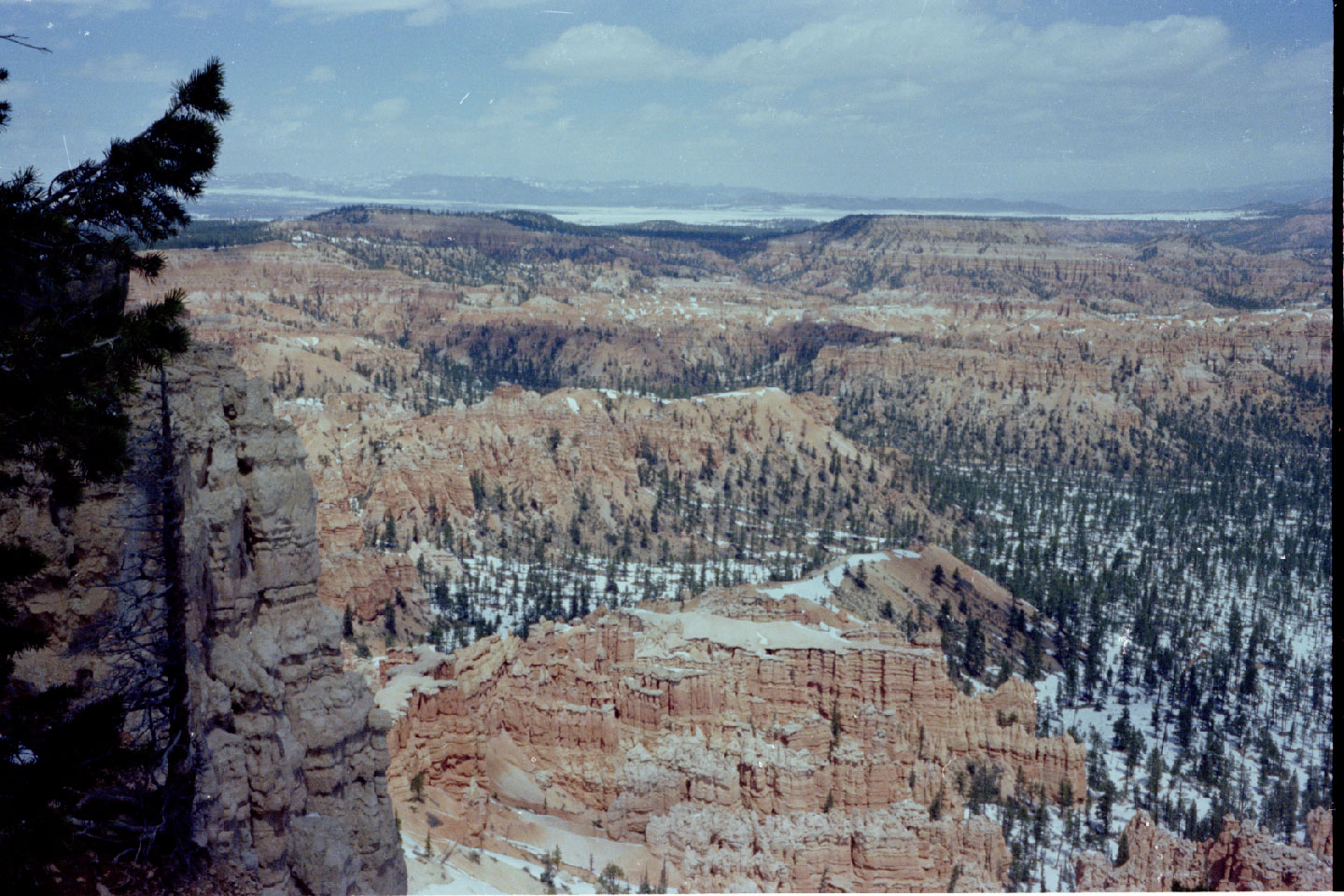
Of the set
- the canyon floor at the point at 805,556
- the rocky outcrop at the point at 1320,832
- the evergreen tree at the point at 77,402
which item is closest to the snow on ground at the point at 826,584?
the canyon floor at the point at 805,556

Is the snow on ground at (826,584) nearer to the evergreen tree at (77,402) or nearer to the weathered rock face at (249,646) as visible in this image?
the weathered rock face at (249,646)

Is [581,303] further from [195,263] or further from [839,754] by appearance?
[839,754]

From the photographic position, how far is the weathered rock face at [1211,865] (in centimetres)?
1322

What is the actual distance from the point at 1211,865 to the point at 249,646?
13.3 meters

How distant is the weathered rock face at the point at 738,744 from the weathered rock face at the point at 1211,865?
1.61 m

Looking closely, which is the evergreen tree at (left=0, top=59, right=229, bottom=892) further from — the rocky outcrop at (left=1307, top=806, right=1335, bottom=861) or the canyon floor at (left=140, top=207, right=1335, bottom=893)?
the rocky outcrop at (left=1307, top=806, right=1335, bottom=861)

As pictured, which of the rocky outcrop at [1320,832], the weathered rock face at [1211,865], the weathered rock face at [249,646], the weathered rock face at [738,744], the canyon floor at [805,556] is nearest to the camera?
the weathered rock face at [249,646]

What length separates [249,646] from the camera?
7340 mm

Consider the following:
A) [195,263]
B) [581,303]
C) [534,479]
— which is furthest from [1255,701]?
[581,303]

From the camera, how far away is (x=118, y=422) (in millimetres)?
5395

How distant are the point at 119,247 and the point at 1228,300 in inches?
3773

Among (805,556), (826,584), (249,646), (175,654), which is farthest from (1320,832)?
(805,556)

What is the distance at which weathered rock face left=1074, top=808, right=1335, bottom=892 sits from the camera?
1322 cm

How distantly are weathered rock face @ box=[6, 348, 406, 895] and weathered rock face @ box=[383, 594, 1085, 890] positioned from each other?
6.20 metres
